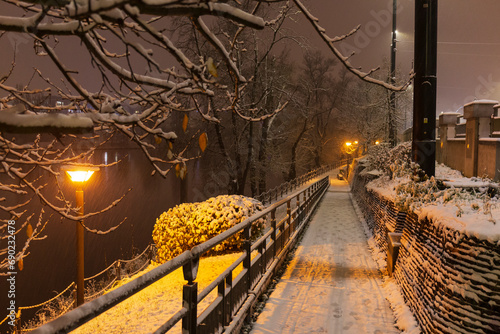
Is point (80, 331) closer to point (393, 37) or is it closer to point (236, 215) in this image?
point (236, 215)

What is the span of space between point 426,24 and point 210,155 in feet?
75.2

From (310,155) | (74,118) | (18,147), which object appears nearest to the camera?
(74,118)

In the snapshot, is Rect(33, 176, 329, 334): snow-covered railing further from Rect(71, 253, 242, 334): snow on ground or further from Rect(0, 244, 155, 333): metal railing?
Rect(0, 244, 155, 333): metal railing

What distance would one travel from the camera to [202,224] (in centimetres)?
901

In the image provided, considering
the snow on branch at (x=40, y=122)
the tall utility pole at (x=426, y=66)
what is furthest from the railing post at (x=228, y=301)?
the tall utility pole at (x=426, y=66)

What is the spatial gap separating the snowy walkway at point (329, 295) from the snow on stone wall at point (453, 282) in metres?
0.69

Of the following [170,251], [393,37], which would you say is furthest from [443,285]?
[393,37]

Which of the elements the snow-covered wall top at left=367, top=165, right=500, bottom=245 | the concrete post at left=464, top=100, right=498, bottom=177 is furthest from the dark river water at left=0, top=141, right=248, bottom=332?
the concrete post at left=464, top=100, right=498, bottom=177

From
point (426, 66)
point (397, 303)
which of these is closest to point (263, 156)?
point (426, 66)

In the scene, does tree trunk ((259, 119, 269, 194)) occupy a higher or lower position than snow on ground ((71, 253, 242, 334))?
higher

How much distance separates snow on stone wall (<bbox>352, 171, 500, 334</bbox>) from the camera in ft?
12.2

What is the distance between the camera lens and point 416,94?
23.9 feet

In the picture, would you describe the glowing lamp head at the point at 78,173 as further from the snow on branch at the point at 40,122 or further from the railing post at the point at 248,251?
the snow on branch at the point at 40,122

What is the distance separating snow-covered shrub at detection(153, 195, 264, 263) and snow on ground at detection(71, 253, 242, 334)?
893 millimetres
